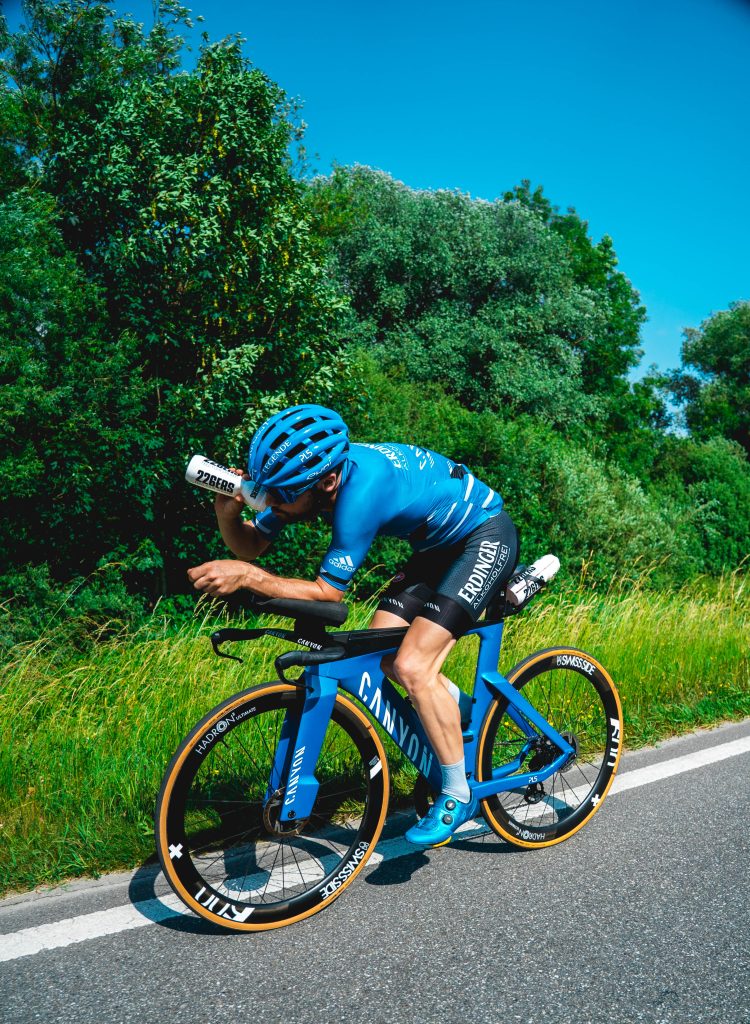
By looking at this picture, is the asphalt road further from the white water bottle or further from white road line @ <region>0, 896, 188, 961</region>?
the white water bottle

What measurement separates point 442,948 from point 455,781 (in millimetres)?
709

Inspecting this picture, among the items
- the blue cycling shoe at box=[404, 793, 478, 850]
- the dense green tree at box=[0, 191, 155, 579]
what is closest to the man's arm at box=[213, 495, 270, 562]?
the blue cycling shoe at box=[404, 793, 478, 850]

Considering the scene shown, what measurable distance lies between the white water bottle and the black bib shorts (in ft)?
0.17

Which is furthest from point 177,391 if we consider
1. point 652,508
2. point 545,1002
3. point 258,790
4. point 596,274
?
point 596,274

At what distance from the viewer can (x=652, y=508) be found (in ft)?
56.2

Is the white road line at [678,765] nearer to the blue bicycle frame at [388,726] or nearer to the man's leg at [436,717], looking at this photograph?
the blue bicycle frame at [388,726]

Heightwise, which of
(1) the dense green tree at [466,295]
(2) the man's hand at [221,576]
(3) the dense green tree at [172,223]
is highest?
(1) the dense green tree at [466,295]

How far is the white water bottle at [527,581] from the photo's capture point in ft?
12.2

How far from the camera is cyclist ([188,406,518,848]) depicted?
9.84ft

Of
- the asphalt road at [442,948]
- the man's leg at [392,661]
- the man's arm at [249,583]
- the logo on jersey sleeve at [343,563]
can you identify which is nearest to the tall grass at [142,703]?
the asphalt road at [442,948]

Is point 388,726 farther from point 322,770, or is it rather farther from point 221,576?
point 221,576

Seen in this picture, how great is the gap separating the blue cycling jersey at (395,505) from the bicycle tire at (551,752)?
83 centimetres

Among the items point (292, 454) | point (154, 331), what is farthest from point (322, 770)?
point (154, 331)

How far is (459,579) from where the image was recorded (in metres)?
3.55
